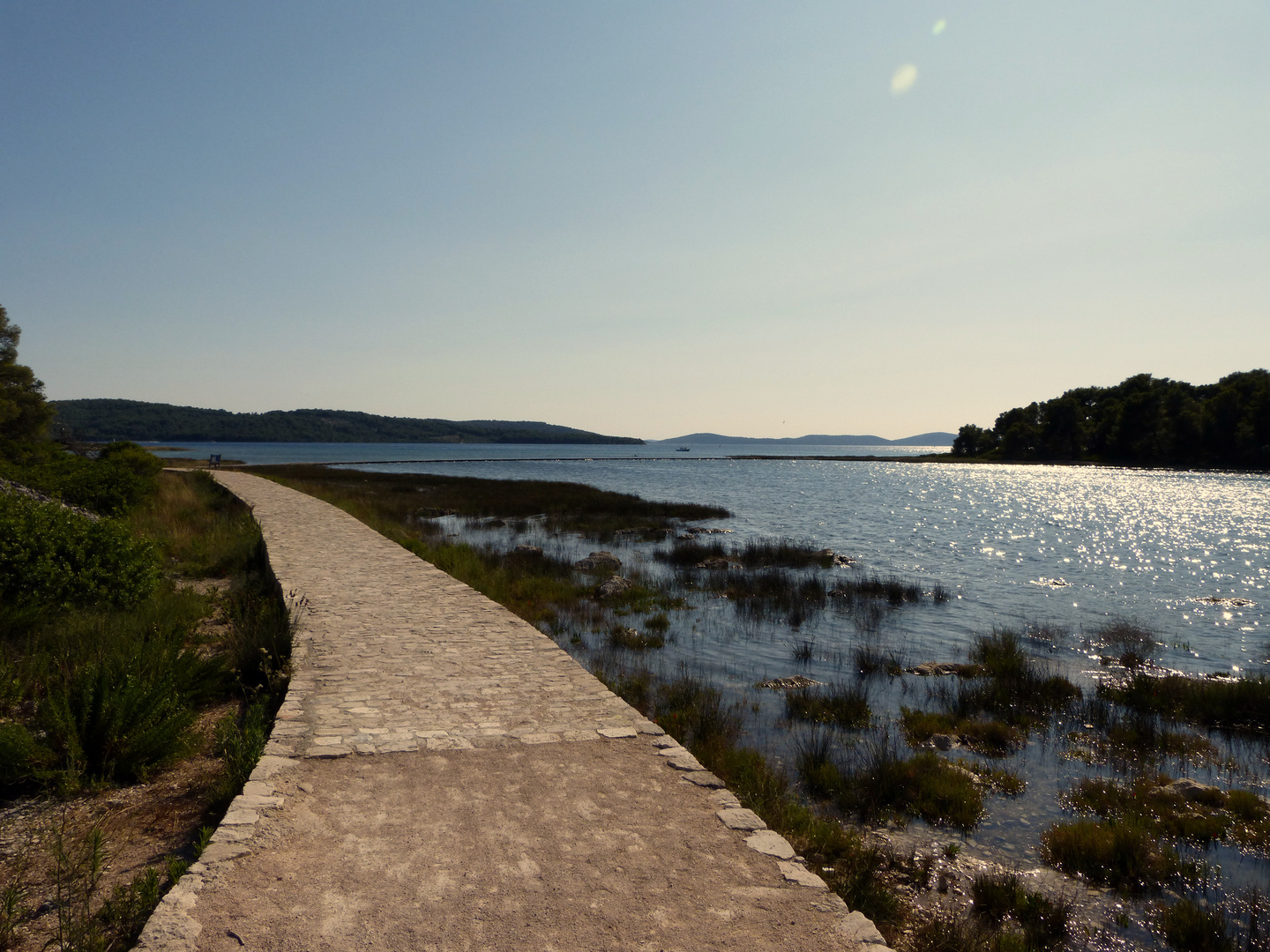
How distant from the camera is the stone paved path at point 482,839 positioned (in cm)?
318

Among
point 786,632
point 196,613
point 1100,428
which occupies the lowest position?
point 786,632

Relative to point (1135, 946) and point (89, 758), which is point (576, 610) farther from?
point (1135, 946)

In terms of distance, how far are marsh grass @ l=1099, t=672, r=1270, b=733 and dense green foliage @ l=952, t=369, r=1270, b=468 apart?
88.7 metres

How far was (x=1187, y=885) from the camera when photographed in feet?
17.3

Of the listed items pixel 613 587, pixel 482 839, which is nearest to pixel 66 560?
pixel 482 839

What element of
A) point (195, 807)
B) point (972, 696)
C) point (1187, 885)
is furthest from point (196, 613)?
point (1187, 885)

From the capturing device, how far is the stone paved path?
3.18 meters

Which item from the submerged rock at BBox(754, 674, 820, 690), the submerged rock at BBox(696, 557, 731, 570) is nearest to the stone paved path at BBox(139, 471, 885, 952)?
the submerged rock at BBox(754, 674, 820, 690)

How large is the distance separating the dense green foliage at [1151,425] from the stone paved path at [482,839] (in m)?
96.9

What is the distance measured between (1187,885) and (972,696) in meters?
3.99

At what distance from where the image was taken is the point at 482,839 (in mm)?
3885

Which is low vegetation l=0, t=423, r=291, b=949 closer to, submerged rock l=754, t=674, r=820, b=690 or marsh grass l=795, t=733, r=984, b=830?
marsh grass l=795, t=733, r=984, b=830

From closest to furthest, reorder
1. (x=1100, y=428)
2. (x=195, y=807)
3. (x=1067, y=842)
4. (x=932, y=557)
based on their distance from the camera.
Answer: (x=195, y=807) → (x=1067, y=842) → (x=932, y=557) → (x=1100, y=428)

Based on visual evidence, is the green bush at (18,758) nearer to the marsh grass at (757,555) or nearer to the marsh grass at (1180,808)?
the marsh grass at (1180,808)
